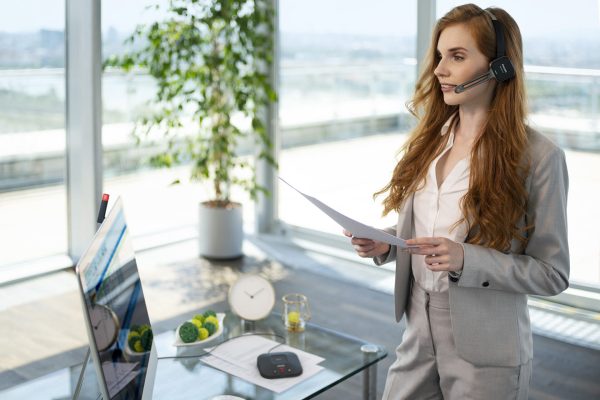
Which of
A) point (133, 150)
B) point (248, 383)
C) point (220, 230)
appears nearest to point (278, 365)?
point (248, 383)

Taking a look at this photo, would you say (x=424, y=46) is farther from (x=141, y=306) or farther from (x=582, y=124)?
(x=141, y=306)

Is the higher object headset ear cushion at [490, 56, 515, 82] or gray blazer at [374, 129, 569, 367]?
headset ear cushion at [490, 56, 515, 82]

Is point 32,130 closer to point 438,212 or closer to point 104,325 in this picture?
point 438,212

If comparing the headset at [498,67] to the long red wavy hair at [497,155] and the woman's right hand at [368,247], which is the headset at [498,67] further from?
the woman's right hand at [368,247]

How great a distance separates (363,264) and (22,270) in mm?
2271

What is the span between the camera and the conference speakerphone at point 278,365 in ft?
8.39

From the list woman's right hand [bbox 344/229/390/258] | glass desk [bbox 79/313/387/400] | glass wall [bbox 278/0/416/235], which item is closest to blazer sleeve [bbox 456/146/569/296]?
woman's right hand [bbox 344/229/390/258]

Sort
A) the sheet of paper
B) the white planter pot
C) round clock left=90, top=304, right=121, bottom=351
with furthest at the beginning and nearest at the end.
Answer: the white planter pot
the sheet of paper
round clock left=90, top=304, right=121, bottom=351

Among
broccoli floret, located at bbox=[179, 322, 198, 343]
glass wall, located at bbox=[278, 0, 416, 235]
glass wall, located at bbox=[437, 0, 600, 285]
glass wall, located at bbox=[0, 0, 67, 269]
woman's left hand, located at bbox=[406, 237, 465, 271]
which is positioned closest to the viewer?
woman's left hand, located at bbox=[406, 237, 465, 271]

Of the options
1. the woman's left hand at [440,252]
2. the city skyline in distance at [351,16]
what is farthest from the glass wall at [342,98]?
the woman's left hand at [440,252]

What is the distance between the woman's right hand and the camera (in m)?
2.38

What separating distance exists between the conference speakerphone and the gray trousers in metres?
0.36

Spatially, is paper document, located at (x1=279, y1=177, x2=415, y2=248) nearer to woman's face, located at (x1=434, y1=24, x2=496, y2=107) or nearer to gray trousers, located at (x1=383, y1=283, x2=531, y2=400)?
gray trousers, located at (x1=383, y1=283, x2=531, y2=400)

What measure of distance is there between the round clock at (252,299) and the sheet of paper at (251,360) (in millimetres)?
183
